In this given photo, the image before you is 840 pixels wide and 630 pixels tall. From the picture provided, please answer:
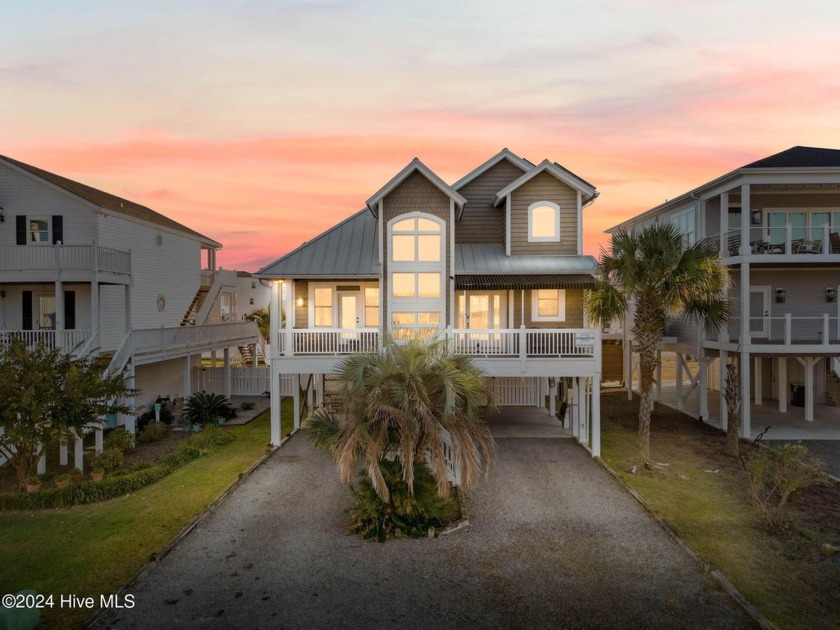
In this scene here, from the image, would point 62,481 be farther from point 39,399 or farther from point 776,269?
point 776,269

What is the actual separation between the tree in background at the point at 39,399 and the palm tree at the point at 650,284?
1372 cm

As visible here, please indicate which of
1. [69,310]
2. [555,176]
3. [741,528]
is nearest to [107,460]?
[69,310]

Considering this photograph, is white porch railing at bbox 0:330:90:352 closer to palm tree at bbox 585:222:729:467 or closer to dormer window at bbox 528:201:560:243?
dormer window at bbox 528:201:560:243

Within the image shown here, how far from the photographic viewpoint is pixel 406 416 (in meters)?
9.41

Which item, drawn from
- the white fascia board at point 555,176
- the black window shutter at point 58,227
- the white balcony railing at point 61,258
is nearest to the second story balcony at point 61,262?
the white balcony railing at point 61,258

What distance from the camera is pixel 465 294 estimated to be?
19250 mm

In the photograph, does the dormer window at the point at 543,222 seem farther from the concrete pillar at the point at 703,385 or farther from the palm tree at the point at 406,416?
the palm tree at the point at 406,416

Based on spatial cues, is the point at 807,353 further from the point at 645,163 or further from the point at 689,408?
the point at 645,163

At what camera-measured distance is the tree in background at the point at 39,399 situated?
11.7 metres

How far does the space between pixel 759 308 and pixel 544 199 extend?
1135cm

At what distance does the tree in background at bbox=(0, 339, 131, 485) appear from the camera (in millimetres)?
11711

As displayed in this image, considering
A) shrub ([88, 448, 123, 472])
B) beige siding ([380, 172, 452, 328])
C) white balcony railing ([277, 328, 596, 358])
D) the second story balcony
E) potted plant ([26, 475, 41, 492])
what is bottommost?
potted plant ([26, 475, 41, 492])

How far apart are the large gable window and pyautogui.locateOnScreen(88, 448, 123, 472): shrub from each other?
898 cm

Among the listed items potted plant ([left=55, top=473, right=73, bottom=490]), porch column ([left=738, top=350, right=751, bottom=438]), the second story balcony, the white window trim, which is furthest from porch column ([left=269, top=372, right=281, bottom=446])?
porch column ([left=738, top=350, right=751, bottom=438])
